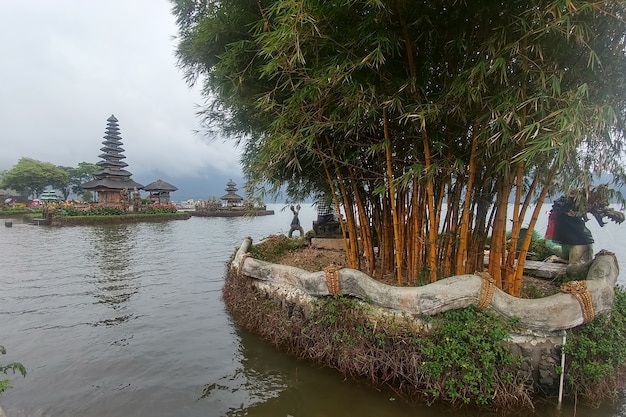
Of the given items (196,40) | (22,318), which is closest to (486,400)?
(196,40)

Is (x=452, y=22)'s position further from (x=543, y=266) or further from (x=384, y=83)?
(x=543, y=266)

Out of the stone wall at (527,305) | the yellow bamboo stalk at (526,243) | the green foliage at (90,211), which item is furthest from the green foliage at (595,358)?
the green foliage at (90,211)

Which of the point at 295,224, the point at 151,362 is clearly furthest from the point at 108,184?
the point at 151,362

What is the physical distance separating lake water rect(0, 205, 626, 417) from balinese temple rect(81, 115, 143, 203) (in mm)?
24712

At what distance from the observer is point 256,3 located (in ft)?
11.9

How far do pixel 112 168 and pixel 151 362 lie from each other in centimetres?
3173

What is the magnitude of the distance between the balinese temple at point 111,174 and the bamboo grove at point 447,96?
29266 mm

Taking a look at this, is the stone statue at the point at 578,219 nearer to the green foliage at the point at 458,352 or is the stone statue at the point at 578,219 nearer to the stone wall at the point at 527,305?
the stone wall at the point at 527,305

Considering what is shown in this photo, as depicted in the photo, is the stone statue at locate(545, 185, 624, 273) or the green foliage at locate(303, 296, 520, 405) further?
the stone statue at locate(545, 185, 624, 273)

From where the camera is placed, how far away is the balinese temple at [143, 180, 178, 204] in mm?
35031

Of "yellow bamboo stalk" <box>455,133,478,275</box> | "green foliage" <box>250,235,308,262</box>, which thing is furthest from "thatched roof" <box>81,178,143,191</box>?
"yellow bamboo stalk" <box>455,133,478,275</box>

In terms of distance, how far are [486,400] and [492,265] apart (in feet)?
4.15

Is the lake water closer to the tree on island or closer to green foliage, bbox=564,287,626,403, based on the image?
green foliage, bbox=564,287,626,403

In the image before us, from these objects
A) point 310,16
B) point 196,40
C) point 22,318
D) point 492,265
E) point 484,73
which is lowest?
point 22,318
